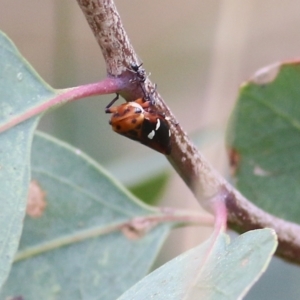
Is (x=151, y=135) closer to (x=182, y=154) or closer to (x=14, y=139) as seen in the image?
(x=182, y=154)

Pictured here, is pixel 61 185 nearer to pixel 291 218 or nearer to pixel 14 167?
pixel 14 167

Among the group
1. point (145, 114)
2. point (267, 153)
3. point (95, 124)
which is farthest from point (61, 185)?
point (95, 124)

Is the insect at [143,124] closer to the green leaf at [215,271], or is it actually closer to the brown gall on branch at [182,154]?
the brown gall on branch at [182,154]

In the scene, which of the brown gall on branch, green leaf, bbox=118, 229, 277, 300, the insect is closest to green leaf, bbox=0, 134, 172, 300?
the insect

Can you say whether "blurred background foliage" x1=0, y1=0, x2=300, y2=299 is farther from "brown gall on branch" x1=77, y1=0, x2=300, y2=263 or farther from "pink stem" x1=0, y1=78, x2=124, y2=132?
"pink stem" x1=0, y1=78, x2=124, y2=132

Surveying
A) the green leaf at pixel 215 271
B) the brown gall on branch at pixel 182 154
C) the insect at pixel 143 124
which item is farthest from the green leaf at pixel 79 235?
the green leaf at pixel 215 271

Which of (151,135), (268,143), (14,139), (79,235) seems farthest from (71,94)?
(268,143)
